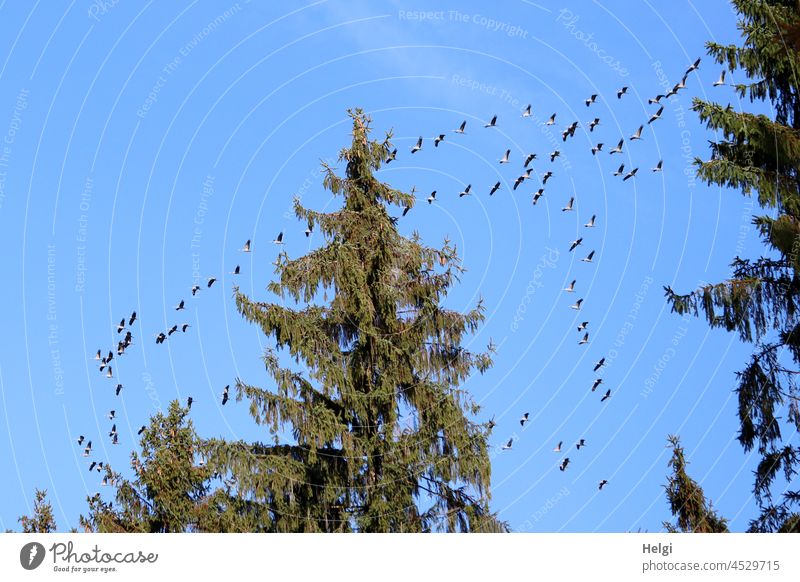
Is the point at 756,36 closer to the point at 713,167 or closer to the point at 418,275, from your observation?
the point at 713,167

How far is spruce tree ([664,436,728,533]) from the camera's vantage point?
67.4 ft

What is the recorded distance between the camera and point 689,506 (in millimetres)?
20625

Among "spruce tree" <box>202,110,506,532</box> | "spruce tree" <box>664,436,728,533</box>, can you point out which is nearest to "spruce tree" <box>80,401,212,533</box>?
"spruce tree" <box>202,110,506,532</box>

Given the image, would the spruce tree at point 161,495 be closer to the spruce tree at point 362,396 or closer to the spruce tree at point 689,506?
the spruce tree at point 362,396

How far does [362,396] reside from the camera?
971 inches

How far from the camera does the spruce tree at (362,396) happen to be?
24078 millimetres
